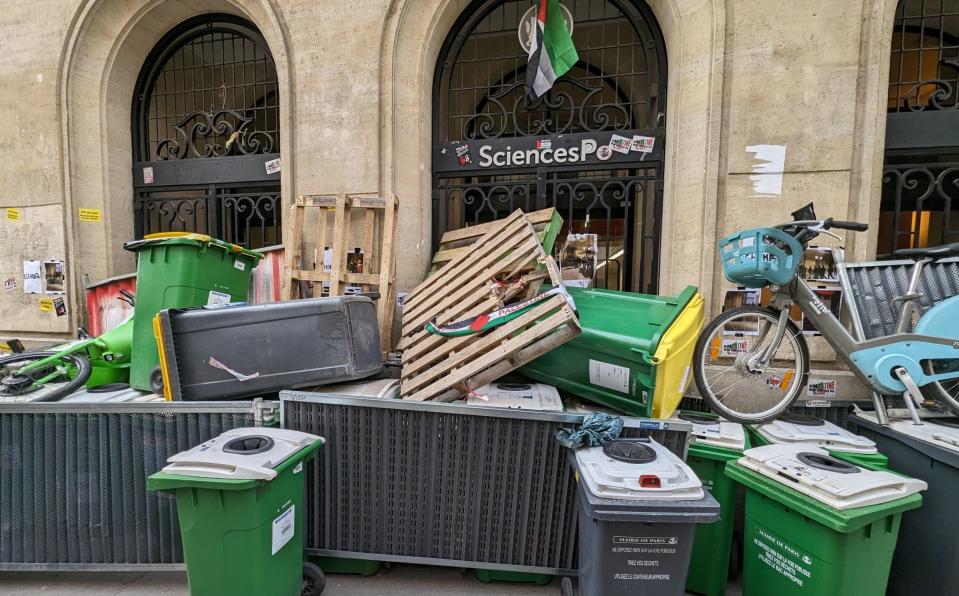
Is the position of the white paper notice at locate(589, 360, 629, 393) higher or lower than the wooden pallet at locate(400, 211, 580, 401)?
lower

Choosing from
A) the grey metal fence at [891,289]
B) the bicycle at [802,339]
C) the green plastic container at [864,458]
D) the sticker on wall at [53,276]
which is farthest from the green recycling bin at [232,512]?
the sticker on wall at [53,276]

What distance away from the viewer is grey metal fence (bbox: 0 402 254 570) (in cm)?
267

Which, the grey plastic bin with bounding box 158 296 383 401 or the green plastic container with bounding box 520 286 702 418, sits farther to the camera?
the grey plastic bin with bounding box 158 296 383 401

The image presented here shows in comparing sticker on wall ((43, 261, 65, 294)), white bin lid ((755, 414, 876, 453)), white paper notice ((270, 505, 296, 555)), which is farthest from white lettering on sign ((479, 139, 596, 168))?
sticker on wall ((43, 261, 65, 294))

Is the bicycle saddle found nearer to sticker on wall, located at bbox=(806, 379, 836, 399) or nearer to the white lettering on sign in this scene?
sticker on wall, located at bbox=(806, 379, 836, 399)

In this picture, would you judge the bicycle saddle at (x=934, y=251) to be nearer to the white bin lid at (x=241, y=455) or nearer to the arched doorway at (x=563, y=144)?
the arched doorway at (x=563, y=144)

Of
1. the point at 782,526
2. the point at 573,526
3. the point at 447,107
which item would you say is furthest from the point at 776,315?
the point at 447,107

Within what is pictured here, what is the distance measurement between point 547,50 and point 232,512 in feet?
16.1

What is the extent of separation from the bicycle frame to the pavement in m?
1.78

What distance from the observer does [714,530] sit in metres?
2.58

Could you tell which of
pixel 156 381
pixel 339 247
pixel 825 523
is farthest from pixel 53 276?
pixel 825 523

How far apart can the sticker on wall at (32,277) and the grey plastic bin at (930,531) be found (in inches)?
355

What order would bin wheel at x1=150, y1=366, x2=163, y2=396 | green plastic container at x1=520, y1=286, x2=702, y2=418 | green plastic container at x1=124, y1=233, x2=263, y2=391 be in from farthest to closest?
green plastic container at x1=124, y1=233, x2=263, y2=391
bin wheel at x1=150, y1=366, x2=163, y2=396
green plastic container at x1=520, y1=286, x2=702, y2=418

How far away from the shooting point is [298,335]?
9.87 ft
